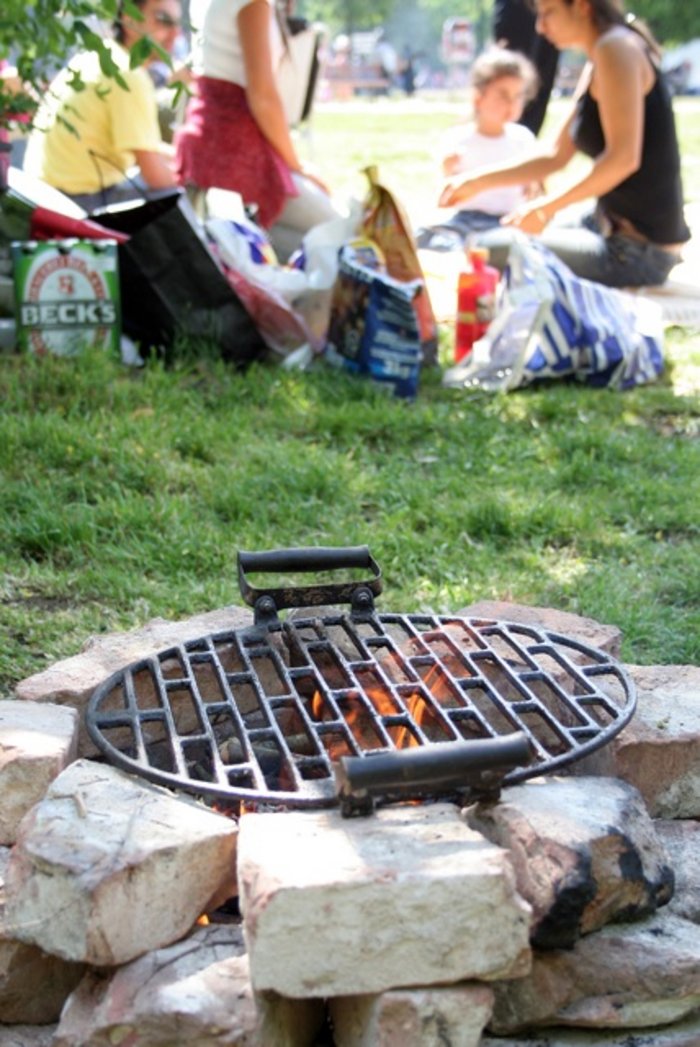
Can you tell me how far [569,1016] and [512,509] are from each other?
2334 mm

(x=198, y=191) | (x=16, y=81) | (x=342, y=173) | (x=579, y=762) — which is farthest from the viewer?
(x=342, y=173)

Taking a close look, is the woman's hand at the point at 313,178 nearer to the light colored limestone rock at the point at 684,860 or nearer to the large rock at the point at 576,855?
the light colored limestone rock at the point at 684,860

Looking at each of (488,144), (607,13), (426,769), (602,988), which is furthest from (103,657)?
(488,144)

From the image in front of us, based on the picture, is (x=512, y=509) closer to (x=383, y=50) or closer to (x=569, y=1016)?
(x=569, y=1016)

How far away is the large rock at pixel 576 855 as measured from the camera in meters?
1.90

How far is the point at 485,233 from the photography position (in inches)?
284

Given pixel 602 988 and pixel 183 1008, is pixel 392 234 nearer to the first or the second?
pixel 602 988

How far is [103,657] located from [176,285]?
125 inches

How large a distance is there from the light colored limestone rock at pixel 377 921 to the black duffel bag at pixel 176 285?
3950mm

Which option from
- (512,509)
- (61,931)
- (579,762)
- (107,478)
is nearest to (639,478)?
(512,509)

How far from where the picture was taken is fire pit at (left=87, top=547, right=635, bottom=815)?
6.66 ft

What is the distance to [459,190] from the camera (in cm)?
696

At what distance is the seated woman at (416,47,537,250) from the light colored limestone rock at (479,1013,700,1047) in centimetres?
596

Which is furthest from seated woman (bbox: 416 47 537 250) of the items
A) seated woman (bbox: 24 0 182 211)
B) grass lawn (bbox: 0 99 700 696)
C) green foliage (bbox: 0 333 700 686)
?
green foliage (bbox: 0 333 700 686)
